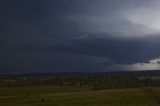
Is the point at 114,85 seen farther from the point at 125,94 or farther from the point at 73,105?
the point at 73,105

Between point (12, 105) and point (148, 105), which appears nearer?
point (148, 105)

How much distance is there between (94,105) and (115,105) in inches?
243

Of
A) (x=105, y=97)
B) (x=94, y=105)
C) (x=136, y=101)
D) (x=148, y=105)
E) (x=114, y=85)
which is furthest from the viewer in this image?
(x=114, y=85)

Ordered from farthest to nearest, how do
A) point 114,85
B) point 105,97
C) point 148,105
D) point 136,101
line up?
point 114,85 < point 105,97 < point 136,101 < point 148,105

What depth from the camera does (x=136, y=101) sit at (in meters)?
98.6

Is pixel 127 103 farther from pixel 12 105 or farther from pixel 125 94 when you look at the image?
pixel 12 105

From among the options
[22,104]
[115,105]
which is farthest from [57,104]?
[115,105]

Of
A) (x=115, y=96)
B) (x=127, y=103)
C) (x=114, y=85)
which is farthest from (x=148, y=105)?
(x=114, y=85)

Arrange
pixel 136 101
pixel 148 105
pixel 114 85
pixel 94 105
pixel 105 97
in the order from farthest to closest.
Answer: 1. pixel 114 85
2. pixel 105 97
3. pixel 136 101
4. pixel 94 105
5. pixel 148 105

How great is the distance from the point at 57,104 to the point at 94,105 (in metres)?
12.1

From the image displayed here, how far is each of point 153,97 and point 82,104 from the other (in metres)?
24.1

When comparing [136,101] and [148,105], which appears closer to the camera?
[148,105]

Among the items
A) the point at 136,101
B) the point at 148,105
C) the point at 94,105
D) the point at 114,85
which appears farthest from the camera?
the point at 114,85

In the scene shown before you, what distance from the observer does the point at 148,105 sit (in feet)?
284
